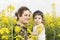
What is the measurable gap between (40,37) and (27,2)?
9.33 feet

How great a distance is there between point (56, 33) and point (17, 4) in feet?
6.52

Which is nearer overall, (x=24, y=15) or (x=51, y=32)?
(x=24, y=15)

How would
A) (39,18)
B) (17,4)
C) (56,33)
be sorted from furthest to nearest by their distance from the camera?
(17,4)
(56,33)
(39,18)

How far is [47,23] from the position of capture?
18.4 feet

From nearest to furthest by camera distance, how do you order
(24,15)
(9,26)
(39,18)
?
(9,26)
(24,15)
(39,18)

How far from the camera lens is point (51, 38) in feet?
18.2

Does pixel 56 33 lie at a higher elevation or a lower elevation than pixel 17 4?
lower

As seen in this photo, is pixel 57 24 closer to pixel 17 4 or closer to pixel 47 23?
pixel 47 23

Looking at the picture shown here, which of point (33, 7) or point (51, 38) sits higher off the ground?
point (33, 7)

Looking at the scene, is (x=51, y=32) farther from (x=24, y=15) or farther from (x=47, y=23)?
(x=24, y=15)

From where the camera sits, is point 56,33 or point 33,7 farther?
point 33,7

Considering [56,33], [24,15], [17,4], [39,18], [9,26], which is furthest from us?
[17,4]

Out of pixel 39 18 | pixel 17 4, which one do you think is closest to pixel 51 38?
pixel 39 18

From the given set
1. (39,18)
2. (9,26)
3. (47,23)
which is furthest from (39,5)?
(9,26)
